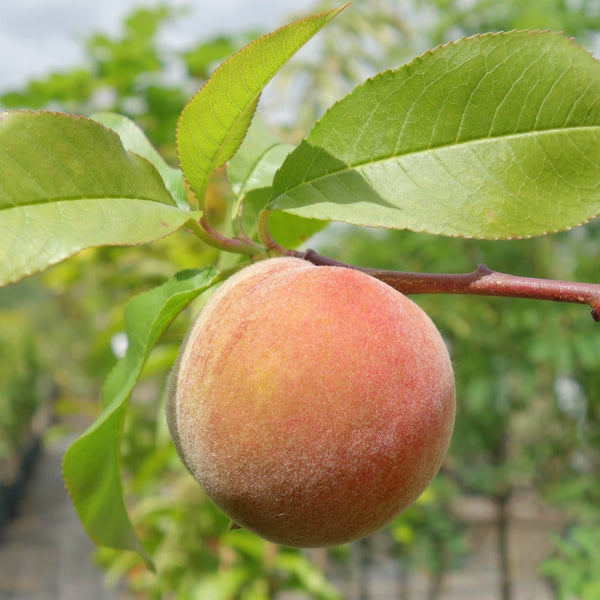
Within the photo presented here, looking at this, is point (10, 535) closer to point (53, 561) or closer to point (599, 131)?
point (53, 561)

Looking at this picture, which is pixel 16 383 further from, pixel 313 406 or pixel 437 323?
pixel 313 406

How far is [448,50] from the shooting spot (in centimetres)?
52

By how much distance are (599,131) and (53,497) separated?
299 inches

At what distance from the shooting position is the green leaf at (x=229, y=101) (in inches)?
19.6

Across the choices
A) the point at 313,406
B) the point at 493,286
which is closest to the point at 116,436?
the point at 313,406

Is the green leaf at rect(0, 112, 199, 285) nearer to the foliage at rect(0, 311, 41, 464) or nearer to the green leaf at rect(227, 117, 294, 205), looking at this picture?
the green leaf at rect(227, 117, 294, 205)

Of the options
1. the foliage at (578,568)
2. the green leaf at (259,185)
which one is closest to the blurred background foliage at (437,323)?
the foliage at (578,568)

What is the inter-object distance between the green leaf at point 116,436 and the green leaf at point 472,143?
14 cm

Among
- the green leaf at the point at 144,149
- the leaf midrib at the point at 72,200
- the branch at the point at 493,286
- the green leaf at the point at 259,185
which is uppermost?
the leaf midrib at the point at 72,200

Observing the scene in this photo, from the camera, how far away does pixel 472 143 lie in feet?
1.79

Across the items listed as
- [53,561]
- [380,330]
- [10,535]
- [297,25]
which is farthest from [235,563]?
[10,535]

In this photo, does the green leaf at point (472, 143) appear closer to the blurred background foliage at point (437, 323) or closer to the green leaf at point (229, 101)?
the green leaf at point (229, 101)

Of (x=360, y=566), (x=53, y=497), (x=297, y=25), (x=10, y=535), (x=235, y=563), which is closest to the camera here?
(x=297, y=25)

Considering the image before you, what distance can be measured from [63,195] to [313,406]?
0.77ft
